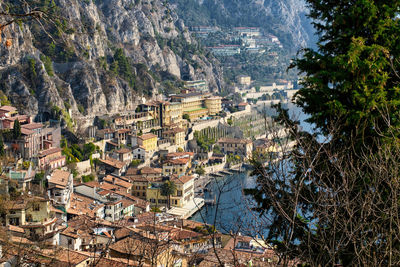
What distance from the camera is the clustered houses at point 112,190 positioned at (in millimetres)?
12164

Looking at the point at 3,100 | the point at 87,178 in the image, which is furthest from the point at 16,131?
the point at 3,100

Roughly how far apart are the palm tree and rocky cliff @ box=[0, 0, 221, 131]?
26.3 ft

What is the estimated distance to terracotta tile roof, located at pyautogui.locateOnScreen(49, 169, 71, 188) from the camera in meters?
20.6

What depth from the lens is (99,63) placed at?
4197cm

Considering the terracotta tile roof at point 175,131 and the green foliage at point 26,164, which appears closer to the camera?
the green foliage at point 26,164

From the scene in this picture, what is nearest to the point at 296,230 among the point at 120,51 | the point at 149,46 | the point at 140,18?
the point at 120,51

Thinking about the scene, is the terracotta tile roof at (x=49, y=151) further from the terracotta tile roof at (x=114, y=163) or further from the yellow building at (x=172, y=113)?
the yellow building at (x=172, y=113)

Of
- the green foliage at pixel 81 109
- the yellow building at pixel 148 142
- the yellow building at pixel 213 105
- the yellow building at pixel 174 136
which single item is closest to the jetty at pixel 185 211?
the yellow building at pixel 148 142

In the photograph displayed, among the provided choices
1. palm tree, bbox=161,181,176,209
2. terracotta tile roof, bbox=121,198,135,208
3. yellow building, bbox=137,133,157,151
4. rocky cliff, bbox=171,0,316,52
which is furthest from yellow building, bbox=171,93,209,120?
rocky cliff, bbox=171,0,316,52

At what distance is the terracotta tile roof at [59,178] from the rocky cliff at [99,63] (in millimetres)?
5693

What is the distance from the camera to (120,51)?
45.5m

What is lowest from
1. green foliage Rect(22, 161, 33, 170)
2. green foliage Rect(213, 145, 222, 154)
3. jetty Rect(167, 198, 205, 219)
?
jetty Rect(167, 198, 205, 219)

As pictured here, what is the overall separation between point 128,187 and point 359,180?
2178cm

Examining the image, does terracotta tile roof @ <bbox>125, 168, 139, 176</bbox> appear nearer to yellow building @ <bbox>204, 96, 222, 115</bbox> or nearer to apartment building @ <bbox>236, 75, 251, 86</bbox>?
yellow building @ <bbox>204, 96, 222, 115</bbox>
